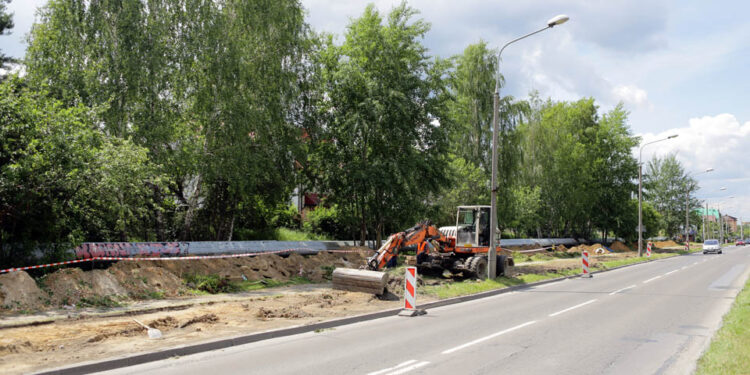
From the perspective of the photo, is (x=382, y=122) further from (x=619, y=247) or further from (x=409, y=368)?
(x=619, y=247)

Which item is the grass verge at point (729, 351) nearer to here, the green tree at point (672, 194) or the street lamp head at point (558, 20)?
the street lamp head at point (558, 20)

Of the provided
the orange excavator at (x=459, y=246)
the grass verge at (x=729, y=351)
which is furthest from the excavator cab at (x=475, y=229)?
the grass verge at (x=729, y=351)

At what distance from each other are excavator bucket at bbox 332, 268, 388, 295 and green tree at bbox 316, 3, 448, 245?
980cm

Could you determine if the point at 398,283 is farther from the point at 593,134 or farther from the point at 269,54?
the point at 593,134

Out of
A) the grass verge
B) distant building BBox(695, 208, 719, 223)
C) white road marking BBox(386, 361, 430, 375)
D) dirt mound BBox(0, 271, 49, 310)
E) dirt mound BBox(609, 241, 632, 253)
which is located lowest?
dirt mound BBox(609, 241, 632, 253)

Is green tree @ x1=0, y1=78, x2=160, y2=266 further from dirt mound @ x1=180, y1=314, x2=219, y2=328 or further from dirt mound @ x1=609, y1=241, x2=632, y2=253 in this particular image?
dirt mound @ x1=609, y1=241, x2=632, y2=253

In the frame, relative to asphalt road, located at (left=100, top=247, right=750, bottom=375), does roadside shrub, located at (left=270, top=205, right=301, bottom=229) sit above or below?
above

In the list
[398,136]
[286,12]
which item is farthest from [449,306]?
[286,12]

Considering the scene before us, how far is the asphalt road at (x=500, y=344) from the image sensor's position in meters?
6.93

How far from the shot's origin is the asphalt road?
6.93 m

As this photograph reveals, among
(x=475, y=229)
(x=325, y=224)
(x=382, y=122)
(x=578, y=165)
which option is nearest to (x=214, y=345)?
(x=475, y=229)

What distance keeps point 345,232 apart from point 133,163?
1875cm

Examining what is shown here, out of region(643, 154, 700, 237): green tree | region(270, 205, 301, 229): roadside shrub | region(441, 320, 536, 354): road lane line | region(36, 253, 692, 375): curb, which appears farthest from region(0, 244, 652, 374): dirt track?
region(643, 154, 700, 237): green tree

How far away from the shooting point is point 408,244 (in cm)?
1752
